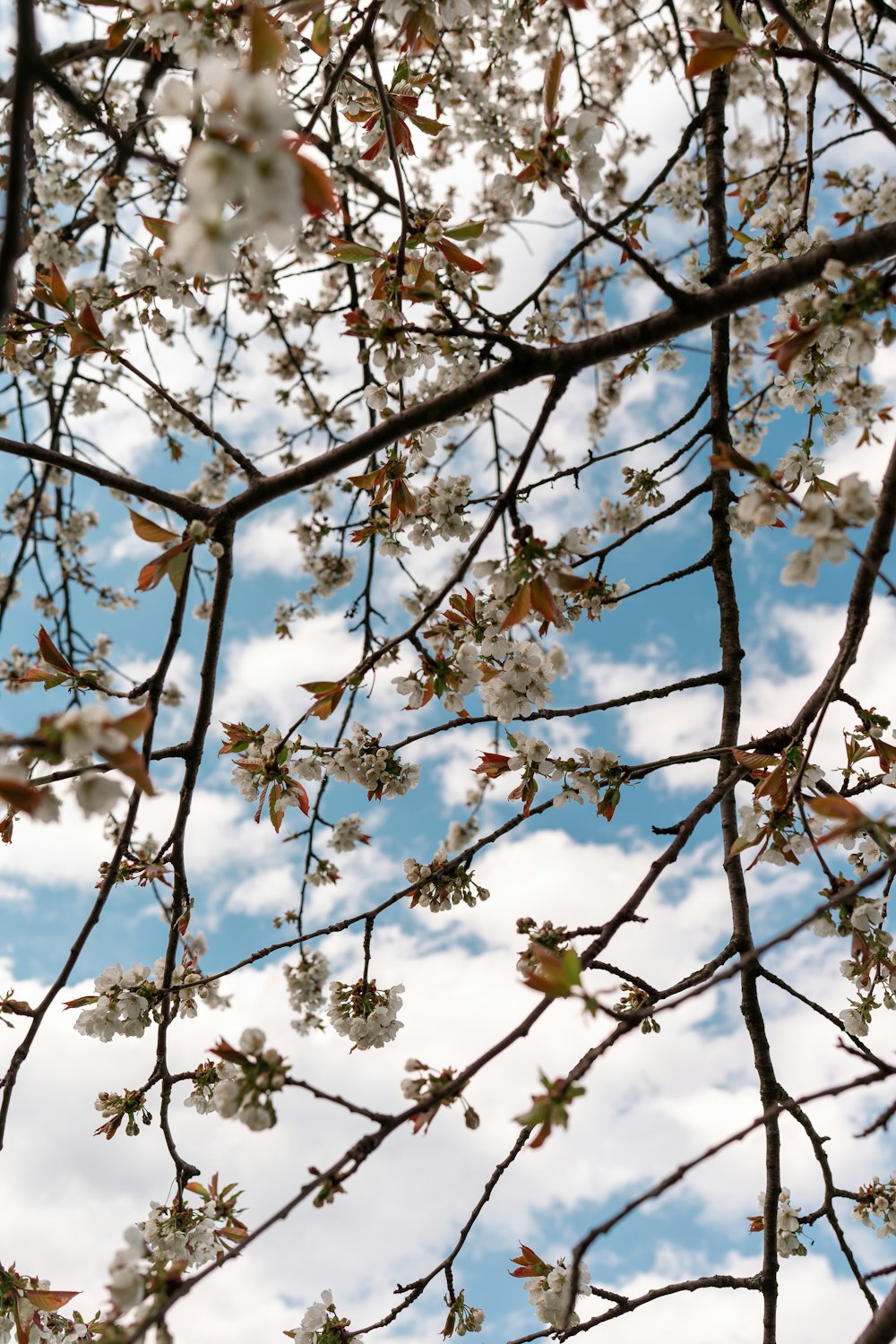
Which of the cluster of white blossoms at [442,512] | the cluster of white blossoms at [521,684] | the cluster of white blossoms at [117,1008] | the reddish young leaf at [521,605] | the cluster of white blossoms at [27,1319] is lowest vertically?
the cluster of white blossoms at [27,1319]

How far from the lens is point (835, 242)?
134 cm

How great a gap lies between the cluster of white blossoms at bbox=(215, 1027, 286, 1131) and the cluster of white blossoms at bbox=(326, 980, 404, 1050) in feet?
2.25

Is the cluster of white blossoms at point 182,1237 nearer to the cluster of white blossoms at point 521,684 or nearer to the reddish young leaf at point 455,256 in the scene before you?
the cluster of white blossoms at point 521,684

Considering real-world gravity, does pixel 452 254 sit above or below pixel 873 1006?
above

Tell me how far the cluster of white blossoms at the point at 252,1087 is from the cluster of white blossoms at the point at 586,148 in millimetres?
1511

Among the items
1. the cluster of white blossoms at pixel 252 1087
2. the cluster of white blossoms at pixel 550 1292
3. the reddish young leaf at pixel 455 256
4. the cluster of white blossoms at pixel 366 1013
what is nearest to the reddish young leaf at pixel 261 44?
the reddish young leaf at pixel 455 256

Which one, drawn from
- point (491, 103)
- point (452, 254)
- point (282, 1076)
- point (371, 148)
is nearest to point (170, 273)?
point (371, 148)

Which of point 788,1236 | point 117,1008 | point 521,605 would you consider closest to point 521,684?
point 521,605

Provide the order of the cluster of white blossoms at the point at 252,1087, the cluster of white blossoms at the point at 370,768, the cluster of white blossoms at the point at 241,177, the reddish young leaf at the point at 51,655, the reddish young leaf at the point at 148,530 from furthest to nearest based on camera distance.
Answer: the cluster of white blossoms at the point at 370,768 → the reddish young leaf at the point at 51,655 → the reddish young leaf at the point at 148,530 → the cluster of white blossoms at the point at 252,1087 → the cluster of white blossoms at the point at 241,177

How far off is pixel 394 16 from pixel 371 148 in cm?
35

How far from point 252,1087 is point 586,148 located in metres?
1.62

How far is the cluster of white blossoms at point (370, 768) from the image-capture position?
200 cm

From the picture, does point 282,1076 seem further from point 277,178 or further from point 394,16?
point 394,16

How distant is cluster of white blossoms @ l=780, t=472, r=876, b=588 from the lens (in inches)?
48.5
